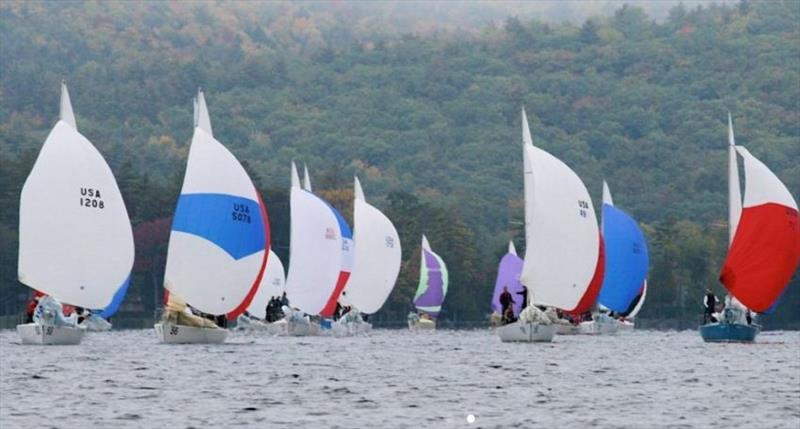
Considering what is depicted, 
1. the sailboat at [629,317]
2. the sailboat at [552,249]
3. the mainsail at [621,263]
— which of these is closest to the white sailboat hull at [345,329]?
the mainsail at [621,263]

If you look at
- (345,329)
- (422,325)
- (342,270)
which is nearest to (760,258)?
(345,329)

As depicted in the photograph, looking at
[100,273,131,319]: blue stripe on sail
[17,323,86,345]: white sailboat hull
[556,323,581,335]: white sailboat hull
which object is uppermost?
[556,323,581,335]: white sailboat hull

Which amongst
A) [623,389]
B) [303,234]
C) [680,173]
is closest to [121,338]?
[303,234]

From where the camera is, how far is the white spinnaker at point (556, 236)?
225 feet

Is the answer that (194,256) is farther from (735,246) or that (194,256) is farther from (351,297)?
(351,297)

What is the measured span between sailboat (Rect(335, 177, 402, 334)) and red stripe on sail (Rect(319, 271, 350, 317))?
1.36m

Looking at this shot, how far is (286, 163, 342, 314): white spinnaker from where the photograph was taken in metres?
82.6

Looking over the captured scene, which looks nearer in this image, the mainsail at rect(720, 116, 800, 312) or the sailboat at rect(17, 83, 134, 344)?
the sailboat at rect(17, 83, 134, 344)

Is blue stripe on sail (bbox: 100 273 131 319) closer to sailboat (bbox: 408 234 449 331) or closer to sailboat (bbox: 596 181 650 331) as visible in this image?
sailboat (bbox: 596 181 650 331)

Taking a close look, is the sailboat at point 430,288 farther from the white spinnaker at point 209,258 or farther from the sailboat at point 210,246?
the white spinnaker at point 209,258

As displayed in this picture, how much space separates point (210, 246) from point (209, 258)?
38 centimetres

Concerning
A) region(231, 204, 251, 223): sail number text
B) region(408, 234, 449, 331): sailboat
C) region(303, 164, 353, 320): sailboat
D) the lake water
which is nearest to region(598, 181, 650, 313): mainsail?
region(303, 164, 353, 320): sailboat

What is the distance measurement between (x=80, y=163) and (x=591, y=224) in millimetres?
18660

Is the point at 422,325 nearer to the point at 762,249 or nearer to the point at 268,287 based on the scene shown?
the point at 268,287
